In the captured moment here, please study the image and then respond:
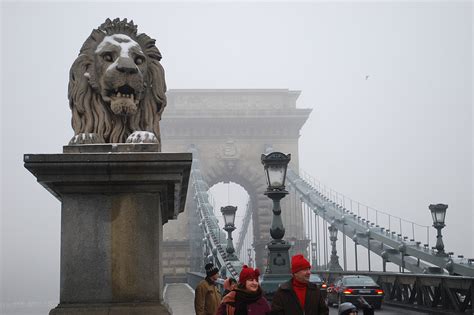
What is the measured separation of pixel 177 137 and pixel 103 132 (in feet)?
195

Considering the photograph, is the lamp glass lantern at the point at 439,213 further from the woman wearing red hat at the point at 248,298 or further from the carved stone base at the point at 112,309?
the carved stone base at the point at 112,309

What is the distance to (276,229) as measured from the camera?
45.8 ft

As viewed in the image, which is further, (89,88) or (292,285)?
(89,88)

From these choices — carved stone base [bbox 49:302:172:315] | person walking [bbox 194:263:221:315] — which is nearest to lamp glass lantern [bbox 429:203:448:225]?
person walking [bbox 194:263:221:315]

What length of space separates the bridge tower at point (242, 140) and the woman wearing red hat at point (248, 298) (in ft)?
184

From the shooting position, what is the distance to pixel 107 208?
5.52m

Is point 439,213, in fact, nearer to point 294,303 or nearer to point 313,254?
point 294,303

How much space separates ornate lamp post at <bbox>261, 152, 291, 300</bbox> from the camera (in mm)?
13148

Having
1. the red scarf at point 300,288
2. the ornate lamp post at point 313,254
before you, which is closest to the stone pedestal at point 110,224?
the red scarf at point 300,288

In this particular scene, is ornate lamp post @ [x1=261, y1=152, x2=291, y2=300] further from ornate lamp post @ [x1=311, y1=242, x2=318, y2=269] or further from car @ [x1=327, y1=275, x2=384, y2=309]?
ornate lamp post @ [x1=311, y1=242, x2=318, y2=269]

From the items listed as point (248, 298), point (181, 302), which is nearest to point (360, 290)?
point (181, 302)

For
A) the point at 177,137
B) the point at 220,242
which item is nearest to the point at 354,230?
the point at 220,242

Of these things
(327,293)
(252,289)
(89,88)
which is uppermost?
(89,88)

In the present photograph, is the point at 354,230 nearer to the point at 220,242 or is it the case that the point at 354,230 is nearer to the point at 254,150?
the point at 220,242
